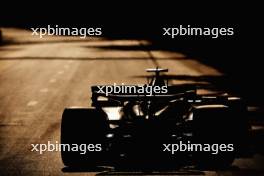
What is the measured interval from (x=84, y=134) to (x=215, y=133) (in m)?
1.44

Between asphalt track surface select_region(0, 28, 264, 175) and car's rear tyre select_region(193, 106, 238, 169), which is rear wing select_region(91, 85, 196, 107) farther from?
asphalt track surface select_region(0, 28, 264, 175)

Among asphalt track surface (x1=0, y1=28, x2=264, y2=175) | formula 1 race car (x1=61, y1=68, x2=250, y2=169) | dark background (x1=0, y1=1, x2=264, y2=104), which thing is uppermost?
formula 1 race car (x1=61, y1=68, x2=250, y2=169)

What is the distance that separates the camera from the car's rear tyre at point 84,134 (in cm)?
998

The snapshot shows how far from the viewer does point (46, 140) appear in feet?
42.6

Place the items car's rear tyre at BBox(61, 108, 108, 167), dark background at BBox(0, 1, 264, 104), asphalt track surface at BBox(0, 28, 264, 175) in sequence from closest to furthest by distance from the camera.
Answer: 1. car's rear tyre at BBox(61, 108, 108, 167)
2. asphalt track surface at BBox(0, 28, 264, 175)
3. dark background at BBox(0, 1, 264, 104)

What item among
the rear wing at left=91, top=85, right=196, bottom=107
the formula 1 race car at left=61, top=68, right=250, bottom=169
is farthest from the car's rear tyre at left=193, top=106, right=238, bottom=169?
the rear wing at left=91, top=85, right=196, bottom=107

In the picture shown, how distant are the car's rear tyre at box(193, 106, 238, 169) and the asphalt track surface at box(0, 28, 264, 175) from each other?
23 centimetres

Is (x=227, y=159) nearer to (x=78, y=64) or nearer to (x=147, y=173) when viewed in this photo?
(x=147, y=173)

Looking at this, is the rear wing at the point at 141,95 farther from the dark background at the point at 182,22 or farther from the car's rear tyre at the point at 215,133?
the dark background at the point at 182,22

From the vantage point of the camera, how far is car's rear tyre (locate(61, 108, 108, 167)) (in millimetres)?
9977

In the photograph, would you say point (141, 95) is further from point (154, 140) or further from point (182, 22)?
point (182, 22)

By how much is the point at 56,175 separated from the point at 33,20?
74.4 meters

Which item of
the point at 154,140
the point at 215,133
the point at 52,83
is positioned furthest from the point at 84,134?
the point at 52,83

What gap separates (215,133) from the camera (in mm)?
9906
